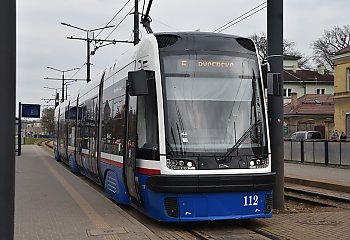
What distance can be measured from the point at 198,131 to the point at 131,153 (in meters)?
1.50

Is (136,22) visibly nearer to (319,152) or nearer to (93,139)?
(93,139)

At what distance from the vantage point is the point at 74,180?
18.4 meters

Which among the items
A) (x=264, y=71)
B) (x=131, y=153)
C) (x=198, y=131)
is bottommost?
(x=131, y=153)

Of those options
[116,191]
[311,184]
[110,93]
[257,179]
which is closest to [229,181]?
[257,179]

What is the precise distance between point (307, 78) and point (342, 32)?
1225cm

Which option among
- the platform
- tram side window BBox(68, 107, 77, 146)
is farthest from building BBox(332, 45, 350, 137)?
tram side window BBox(68, 107, 77, 146)

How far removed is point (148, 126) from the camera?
8.96 m

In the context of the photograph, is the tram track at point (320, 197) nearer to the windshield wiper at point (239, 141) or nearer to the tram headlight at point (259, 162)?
the tram headlight at point (259, 162)

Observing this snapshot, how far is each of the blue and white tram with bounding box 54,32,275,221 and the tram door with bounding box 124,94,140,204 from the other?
0.06ft

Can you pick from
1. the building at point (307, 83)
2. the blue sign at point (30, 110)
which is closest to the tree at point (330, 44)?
the building at point (307, 83)

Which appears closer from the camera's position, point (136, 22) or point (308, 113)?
point (136, 22)

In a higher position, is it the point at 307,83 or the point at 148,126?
the point at 307,83

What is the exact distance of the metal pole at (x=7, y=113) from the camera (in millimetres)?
3150

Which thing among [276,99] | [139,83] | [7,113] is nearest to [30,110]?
[276,99]
